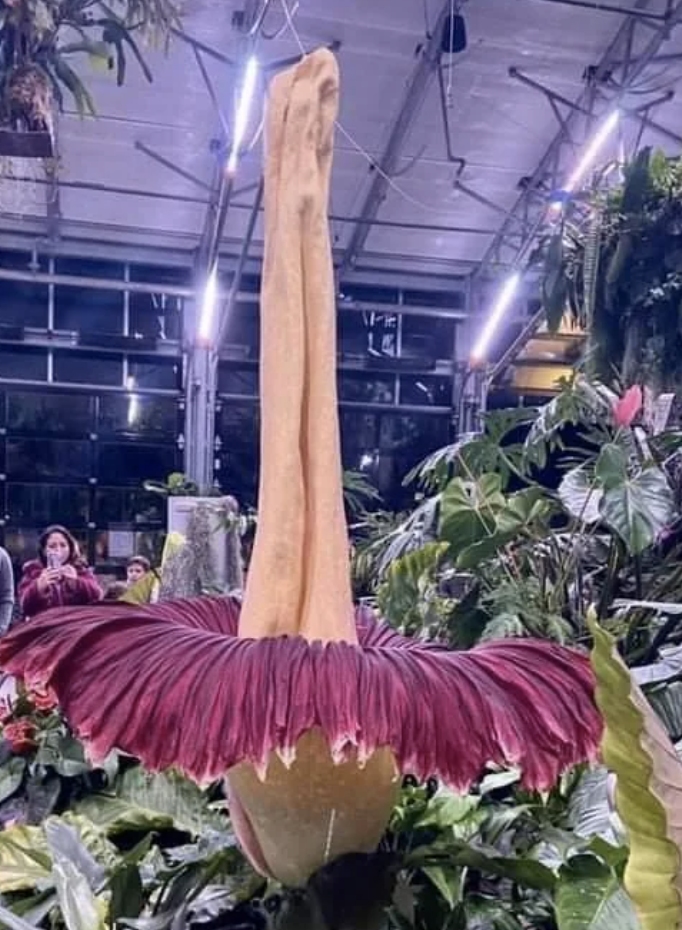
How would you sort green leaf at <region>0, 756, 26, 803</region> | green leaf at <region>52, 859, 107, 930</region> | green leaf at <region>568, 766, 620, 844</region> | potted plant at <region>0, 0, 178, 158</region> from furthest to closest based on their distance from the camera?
potted plant at <region>0, 0, 178, 158</region>
green leaf at <region>0, 756, 26, 803</region>
green leaf at <region>568, 766, 620, 844</region>
green leaf at <region>52, 859, 107, 930</region>

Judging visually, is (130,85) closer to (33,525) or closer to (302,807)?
(33,525)

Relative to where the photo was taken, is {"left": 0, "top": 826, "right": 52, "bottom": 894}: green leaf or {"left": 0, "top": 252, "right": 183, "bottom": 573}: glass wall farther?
{"left": 0, "top": 252, "right": 183, "bottom": 573}: glass wall

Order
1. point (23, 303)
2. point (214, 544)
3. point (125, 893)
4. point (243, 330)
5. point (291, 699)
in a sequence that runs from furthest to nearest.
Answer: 1. point (243, 330)
2. point (23, 303)
3. point (214, 544)
4. point (125, 893)
5. point (291, 699)

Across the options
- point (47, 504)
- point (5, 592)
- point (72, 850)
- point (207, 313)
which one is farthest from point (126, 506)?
point (72, 850)

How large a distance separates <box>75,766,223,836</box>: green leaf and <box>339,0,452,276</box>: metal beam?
5.46 meters

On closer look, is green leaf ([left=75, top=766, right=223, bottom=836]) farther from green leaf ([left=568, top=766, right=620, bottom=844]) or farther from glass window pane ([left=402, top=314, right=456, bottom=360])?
glass window pane ([left=402, top=314, right=456, bottom=360])

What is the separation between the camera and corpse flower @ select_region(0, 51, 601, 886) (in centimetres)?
42

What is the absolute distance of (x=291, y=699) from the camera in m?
0.42

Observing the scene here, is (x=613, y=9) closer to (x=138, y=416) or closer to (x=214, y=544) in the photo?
(x=138, y=416)

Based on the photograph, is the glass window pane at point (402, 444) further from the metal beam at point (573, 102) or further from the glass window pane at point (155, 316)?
the metal beam at point (573, 102)

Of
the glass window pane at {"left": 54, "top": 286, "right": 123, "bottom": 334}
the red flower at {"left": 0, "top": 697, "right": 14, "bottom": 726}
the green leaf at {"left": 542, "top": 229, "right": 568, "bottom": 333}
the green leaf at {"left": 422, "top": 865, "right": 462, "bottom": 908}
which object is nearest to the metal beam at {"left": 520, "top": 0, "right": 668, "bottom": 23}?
the green leaf at {"left": 542, "top": 229, "right": 568, "bottom": 333}

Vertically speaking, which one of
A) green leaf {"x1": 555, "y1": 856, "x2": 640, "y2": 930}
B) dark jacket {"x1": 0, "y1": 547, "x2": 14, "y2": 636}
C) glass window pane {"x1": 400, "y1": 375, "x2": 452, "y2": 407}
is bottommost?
dark jacket {"x1": 0, "y1": 547, "x2": 14, "y2": 636}

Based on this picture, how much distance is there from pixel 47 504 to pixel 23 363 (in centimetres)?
108

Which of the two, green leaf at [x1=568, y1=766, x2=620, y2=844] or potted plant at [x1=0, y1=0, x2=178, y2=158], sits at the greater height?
potted plant at [x1=0, y1=0, x2=178, y2=158]
